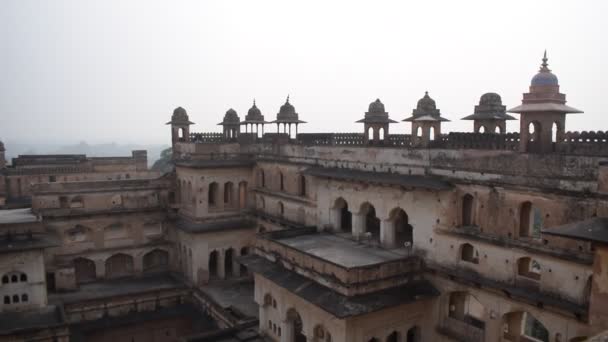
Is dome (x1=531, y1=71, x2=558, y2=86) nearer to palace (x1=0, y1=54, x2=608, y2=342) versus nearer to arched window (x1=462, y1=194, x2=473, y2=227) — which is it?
palace (x1=0, y1=54, x2=608, y2=342)

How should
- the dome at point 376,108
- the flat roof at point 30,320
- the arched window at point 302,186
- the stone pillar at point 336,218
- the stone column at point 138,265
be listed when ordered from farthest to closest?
1. the stone column at point 138,265
2. the arched window at point 302,186
3. the stone pillar at point 336,218
4. the dome at point 376,108
5. the flat roof at point 30,320

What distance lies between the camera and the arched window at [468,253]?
18.8 meters

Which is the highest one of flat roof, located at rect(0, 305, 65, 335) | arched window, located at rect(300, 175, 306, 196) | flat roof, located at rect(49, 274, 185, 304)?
arched window, located at rect(300, 175, 306, 196)

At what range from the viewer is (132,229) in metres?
32.8

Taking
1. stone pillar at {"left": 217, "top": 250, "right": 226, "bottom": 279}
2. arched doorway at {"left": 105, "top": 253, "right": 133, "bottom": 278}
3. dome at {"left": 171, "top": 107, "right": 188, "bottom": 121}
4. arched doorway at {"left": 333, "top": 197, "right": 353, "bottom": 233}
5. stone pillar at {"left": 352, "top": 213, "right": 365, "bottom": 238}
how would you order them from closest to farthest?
stone pillar at {"left": 352, "top": 213, "right": 365, "bottom": 238} < arched doorway at {"left": 333, "top": 197, "right": 353, "bottom": 233} < stone pillar at {"left": 217, "top": 250, "right": 226, "bottom": 279} < arched doorway at {"left": 105, "top": 253, "right": 133, "bottom": 278} < dome at {"left": 171, "top": 107, "right": 188, "bottom": 121}

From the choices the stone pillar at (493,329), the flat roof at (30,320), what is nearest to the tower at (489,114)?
the stone pillar at (493,329)

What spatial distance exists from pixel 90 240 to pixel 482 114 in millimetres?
24368

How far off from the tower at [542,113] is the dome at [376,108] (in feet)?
27.9

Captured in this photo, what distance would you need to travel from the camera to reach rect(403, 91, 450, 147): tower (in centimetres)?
2066

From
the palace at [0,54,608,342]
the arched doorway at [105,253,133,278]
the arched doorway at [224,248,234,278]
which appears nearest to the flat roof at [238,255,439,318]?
the palace at [0,54,608,342]

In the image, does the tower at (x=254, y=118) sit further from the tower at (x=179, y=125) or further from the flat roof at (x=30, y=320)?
the flat roof at (x=30, y=320)

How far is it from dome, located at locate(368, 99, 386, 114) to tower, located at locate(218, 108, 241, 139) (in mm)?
12867

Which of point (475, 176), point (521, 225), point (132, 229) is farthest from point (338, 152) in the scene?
point (132, 229)

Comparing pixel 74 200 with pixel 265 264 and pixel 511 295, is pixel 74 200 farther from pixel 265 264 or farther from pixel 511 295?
pixel 511 295
